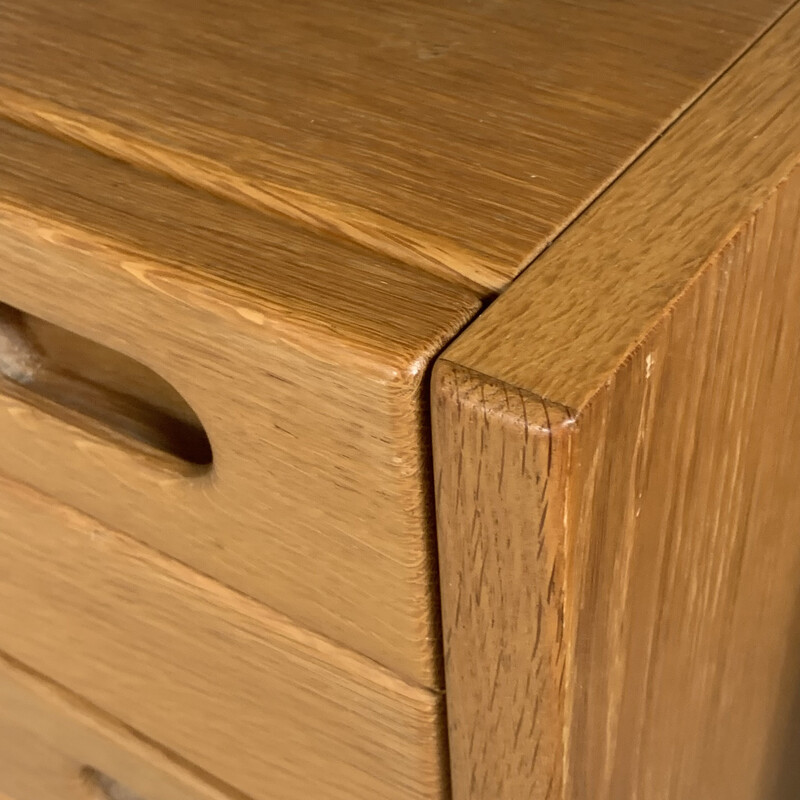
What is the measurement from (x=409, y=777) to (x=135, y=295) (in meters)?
0.18

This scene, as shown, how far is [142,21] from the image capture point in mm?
355

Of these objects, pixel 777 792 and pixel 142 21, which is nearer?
pixel 142 21

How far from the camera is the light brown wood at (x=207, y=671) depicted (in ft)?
1.06

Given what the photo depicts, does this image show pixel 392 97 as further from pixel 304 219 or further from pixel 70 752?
pixel 70 752

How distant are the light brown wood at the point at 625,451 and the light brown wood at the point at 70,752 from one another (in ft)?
0.58

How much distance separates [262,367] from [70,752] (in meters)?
0.33

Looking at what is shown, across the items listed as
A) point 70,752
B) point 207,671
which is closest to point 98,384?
point 207,671

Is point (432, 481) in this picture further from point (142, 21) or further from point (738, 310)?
point (142, 21)

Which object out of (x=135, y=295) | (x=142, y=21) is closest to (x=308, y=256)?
(x=135, y=295)

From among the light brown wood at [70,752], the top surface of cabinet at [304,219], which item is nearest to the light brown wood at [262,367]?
the top surface of cabinet at [304,219]

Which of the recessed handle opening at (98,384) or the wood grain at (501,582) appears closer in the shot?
the wood grain at (501,582)

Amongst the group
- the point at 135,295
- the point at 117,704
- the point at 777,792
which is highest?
the point at 135,295

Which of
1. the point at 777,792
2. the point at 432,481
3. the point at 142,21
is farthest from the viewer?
the point at 777,792

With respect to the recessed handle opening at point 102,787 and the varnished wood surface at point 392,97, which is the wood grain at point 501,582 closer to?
the varnished wood surface at point 392,97
